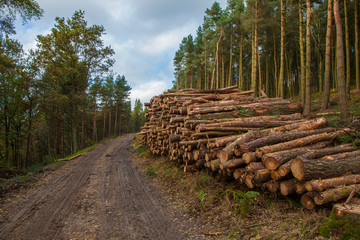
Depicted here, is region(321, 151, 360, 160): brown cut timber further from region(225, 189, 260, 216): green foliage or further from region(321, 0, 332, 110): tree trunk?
region(321, 0, 332, 110): tree trunk

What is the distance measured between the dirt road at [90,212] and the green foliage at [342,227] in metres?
2.62

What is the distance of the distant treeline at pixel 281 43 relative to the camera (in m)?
14.8

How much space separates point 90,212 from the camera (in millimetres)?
5562

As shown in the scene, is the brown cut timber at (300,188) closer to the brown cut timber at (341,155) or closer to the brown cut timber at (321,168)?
the brown cut timber at (321,168)

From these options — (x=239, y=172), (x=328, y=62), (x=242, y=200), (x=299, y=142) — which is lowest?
(x=242, y=200)

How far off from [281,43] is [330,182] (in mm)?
15203

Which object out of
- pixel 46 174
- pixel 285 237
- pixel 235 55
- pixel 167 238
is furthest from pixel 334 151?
pixel 235 55

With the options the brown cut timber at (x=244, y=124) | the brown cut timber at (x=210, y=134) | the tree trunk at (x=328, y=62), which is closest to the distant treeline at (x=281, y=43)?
the tree trunk at (x=328, y=62)

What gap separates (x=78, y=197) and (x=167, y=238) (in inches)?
160

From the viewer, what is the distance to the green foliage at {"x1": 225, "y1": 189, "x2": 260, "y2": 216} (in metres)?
4.43

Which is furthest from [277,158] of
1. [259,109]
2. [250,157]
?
[259,109]

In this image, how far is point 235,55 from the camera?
109 ft

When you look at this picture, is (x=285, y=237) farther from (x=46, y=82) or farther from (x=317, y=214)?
(x=46, y=82)

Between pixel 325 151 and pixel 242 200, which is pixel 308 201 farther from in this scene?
pixel 325 151
